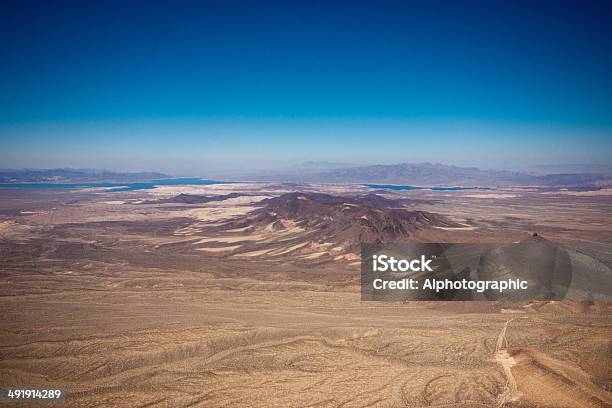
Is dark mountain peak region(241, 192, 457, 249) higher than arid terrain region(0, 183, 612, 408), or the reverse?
dark mountain peak region(241, 192, 457, 249)

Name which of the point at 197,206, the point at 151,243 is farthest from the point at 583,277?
the point at 197,206

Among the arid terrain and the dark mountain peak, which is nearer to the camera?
the arid terrain

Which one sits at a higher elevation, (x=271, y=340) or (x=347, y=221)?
(x=347, y=221)

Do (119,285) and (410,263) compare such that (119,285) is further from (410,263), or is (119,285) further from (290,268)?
(410,263)

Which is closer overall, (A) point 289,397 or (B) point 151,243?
(A) point 289,397

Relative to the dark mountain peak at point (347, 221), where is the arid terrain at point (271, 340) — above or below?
below

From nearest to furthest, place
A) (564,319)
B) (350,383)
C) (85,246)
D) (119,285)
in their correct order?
(350,383) → (564,319) → (119,285) → (85,246)

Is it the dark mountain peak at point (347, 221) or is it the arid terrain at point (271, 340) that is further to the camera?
the dark mountain peak at point (347, 221)

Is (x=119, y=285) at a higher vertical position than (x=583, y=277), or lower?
lower

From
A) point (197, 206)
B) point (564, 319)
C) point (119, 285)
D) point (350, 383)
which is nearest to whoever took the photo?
point (350, 383)

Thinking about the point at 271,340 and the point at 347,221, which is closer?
the point at 271,340
